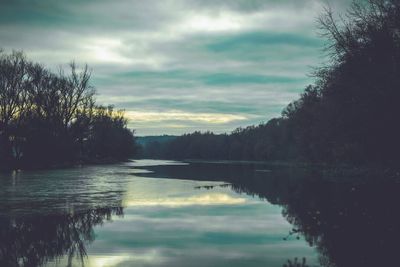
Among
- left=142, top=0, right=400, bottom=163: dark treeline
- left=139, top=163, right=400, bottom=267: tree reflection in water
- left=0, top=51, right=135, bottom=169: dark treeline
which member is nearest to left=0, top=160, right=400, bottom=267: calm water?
left=139, top=163, right=400, bottom=267: tree reflection in water

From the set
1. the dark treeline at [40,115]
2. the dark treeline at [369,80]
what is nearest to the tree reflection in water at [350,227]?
the dark treeline at [369,80]

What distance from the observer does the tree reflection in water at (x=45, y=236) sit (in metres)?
11.3

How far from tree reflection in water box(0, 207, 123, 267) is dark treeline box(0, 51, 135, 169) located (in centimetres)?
4519

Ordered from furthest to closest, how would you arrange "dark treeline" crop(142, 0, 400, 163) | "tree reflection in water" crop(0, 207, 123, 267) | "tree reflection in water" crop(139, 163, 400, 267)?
1. "dark treeline" crop(142, 0, 400, 163)
2. "tree reflection in water" crop(0, 207, 123, 267)
3. "tree reflection in water" crop(139, 163, 400, 267)

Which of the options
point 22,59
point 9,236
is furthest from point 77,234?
point 22,59

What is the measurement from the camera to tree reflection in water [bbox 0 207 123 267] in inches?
446

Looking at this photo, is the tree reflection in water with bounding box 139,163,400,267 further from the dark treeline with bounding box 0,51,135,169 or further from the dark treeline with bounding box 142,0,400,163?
the dark treeline with bounding box 0,51,135,169

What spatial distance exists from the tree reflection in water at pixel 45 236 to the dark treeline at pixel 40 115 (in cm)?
4519

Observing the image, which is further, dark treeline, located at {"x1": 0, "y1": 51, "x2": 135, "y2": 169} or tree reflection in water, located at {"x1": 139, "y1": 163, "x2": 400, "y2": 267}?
dark treeline, located at {"x1": 0, "y1": 51, "x2": 135, "y2": 169}

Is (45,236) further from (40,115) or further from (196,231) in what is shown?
(40,115)

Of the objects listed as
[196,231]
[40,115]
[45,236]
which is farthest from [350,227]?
[40,115]

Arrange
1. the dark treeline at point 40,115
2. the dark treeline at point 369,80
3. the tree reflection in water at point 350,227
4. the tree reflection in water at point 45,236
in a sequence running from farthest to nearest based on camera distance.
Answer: the dark treeline at point 40,115
the dark treeline at point 369,80
the tree reflection in water at point 45,236
the tree reflection in water at point 350,227

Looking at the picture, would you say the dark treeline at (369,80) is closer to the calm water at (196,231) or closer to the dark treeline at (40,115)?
the calm water at (196,231)

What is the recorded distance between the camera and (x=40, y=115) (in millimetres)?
67438
